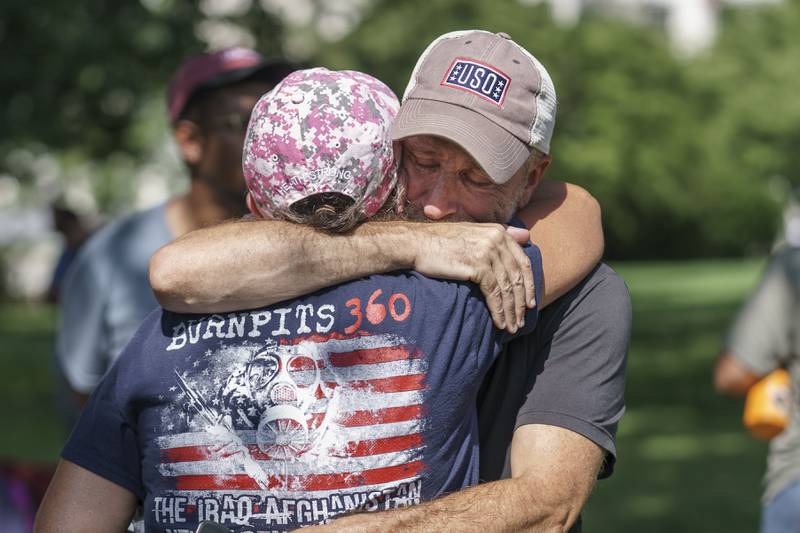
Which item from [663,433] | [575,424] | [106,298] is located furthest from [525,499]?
[663,433]

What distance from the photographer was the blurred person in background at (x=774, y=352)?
13.2 feet

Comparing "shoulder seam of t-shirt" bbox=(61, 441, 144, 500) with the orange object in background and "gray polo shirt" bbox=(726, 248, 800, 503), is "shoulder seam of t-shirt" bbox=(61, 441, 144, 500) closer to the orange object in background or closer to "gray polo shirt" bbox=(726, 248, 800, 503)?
the orange object in background

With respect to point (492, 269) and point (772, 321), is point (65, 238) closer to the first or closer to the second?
point (772, 321)

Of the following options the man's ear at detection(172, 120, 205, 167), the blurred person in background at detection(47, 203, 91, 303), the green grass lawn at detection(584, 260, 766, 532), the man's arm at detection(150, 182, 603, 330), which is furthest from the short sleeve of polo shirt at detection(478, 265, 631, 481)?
the blurred person in background at detection(47, 203, 91, 303)

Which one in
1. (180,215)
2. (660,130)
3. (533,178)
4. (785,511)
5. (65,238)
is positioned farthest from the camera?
(660,130)

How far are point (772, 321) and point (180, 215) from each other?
2278mm

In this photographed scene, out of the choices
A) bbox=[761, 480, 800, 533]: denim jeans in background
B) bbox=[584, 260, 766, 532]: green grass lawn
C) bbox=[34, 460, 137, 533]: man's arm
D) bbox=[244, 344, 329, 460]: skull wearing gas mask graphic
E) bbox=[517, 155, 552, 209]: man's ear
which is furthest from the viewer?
bbox=[584, 260, 766, 532]: green grass lawn

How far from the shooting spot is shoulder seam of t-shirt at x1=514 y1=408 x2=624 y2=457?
2258 millimetres

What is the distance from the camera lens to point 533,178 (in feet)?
8.13

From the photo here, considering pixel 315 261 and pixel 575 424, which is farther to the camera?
pixel 575 424

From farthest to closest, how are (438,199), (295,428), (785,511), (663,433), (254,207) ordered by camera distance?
(663,433) → (785,511) → (438,199) → (254,207) → (295,428)

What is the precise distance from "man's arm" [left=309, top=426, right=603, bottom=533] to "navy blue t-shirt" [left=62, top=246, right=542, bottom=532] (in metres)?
0.04

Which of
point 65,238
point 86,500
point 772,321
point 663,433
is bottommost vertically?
point 663,433

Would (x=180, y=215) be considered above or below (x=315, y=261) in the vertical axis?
below
